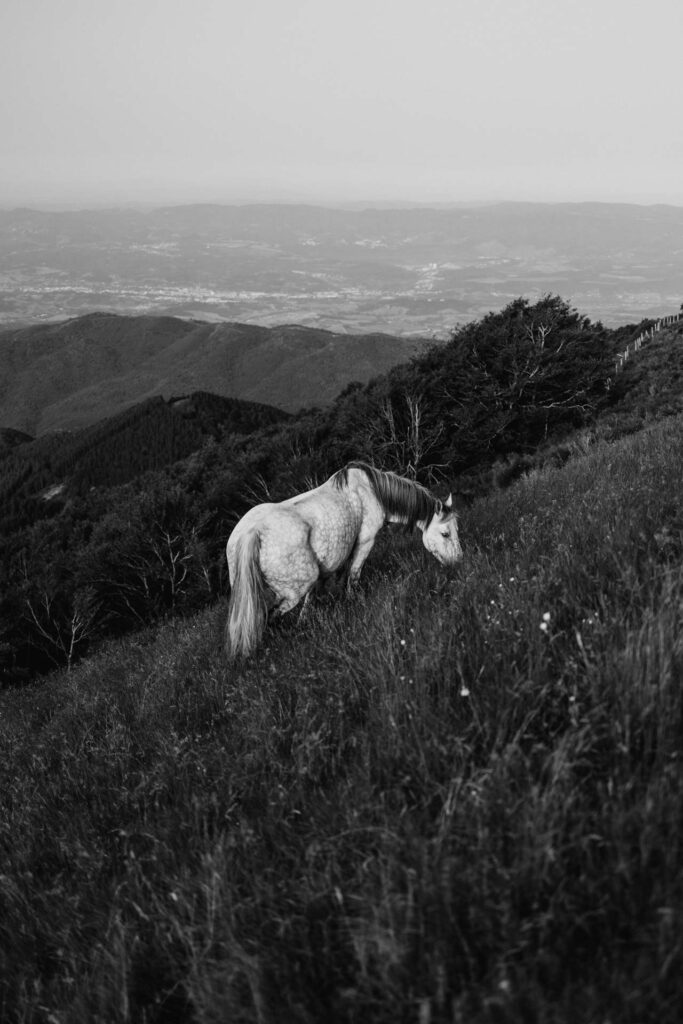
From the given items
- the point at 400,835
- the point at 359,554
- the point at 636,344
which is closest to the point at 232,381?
the point at 636,344

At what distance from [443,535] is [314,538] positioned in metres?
1.58

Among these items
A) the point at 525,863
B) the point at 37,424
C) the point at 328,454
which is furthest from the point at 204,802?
the point at 37,424

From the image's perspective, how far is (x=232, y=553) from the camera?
21.6ft

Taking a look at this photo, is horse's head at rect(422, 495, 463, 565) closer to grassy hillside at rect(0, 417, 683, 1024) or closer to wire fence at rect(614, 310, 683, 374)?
grassy hillside at rect(0, 417, 683, 1024)

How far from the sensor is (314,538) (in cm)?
672

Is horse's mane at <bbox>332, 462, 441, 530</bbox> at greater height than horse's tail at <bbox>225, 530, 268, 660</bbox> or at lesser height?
greater

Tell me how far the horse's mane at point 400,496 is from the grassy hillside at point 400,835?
2984 mm

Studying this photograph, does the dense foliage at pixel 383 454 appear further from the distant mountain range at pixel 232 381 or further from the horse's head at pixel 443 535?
the distant mountain range at pixel 232 381

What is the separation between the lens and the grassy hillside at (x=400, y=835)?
63.6 inches

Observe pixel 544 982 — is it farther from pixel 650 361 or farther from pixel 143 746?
pixel 650 361

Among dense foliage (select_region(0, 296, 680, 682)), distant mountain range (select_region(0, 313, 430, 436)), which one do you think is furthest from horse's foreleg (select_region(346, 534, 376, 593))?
distant mountain range (select_region(0, 313, 430, 436))

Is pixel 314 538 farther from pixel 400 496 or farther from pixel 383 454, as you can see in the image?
pixel 383 454

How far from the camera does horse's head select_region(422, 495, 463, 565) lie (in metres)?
6.74

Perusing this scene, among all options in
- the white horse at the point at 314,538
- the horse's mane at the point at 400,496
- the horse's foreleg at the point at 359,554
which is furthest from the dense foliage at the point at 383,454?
the horse's foreleg at the point at 359,554
